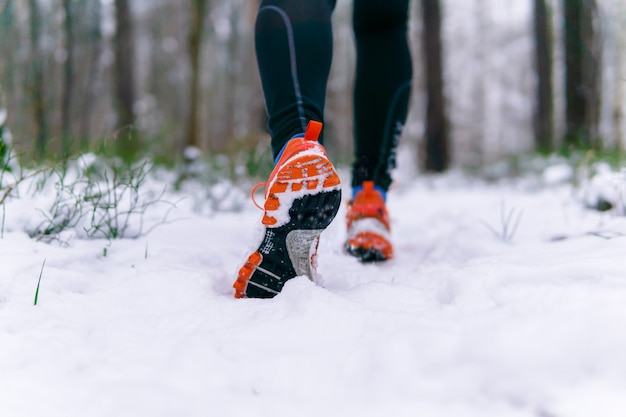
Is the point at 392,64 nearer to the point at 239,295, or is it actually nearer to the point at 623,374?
the point at 239,295

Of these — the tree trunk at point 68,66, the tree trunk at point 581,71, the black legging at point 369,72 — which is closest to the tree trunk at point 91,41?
the tree trunk at point 68,66

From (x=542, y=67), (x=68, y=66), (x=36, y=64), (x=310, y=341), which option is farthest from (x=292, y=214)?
(x=542, y=67)

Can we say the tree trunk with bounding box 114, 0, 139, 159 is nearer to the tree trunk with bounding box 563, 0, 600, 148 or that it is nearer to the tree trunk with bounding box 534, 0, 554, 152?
the tree trunk with bounding box 563, 0, 600, 148

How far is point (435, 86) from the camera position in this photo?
6.57 metres

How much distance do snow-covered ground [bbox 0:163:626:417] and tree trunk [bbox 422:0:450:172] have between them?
19.5 feet

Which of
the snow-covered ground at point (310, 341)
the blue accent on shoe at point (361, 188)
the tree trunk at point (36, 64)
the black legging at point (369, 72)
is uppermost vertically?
the tree trunk at point (36, 64)

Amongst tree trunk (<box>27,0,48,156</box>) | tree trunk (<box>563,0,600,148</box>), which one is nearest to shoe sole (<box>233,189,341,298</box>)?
tree trunk (<box>27,0,48,156</box>)

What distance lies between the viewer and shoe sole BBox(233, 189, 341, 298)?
2.93 ft

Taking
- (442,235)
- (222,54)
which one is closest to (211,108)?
(222,54)

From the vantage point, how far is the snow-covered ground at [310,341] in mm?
543

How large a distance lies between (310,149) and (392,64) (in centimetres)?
68

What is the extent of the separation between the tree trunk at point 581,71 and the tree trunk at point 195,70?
181 inches

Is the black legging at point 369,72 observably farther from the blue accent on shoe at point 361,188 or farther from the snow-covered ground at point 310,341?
the snow-covered ground at point 310,341

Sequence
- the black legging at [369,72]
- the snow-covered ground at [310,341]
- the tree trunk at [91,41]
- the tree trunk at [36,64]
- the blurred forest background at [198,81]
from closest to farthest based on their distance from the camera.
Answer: the snow-covered ground at [310,341] < the black legging at [369,72] < the blurred forest background at [198,81] < the tree trunk at [36,64] < the tree trunk at [91,41]
